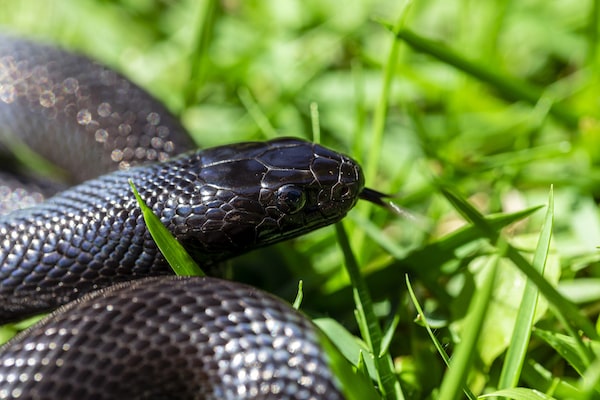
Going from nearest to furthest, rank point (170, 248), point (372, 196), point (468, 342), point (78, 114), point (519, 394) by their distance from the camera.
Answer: point (468, 342) → point (519, 394) → point (170, 248) → point (372, 196) → point (78, 114)

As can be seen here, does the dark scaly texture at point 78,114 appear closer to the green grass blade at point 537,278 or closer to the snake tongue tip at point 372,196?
the snake tongue tip at point 372,196

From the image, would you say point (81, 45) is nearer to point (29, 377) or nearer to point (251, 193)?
point (251, 193)

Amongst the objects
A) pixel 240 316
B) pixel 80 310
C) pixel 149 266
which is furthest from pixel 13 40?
pixel 240 316

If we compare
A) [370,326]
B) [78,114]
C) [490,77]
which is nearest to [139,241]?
[370,326]

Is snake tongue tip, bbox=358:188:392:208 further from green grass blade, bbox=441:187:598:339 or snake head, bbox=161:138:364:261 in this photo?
green grass blade, bbox=441:187:598:339

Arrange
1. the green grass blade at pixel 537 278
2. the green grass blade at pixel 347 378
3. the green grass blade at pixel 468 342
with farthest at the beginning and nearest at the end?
the green grass blade at pixel 537 278
the green grass blade at pixel 347 378
the green grass blade at pixel 468 342

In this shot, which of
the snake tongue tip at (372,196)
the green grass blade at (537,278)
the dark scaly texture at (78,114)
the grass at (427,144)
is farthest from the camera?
the dark scaly texture at (78,114)

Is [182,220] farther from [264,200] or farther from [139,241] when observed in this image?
[264,200]

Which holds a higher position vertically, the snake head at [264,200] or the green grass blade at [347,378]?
the snake head at [264,200]

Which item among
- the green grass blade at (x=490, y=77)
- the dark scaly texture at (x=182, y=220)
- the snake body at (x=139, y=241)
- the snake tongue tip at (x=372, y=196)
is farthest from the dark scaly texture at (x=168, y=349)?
the green grass blade at (x=490, y=77)
